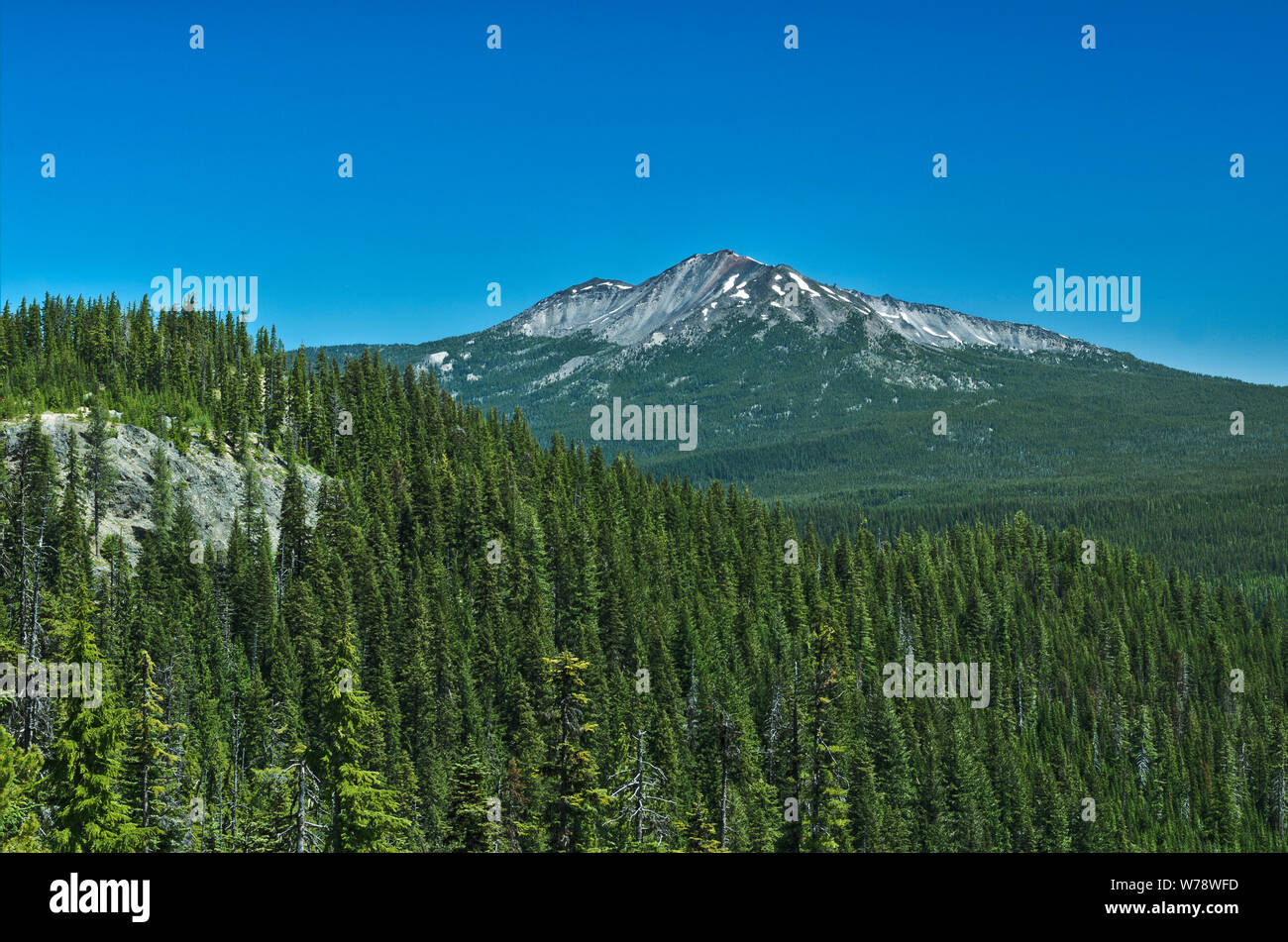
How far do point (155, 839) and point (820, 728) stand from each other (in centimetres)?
2633

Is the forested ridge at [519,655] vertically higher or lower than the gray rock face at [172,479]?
lower

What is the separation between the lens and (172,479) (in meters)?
108

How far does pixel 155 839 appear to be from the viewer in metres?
39.9

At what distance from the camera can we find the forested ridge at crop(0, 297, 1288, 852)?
39312 mm

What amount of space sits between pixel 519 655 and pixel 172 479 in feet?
147

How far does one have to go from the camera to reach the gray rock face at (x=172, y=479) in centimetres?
9994

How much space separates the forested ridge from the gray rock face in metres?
1.84

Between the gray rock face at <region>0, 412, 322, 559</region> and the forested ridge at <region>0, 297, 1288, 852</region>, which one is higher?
the gray rock face at <region>0, 412, 322, 559</region>

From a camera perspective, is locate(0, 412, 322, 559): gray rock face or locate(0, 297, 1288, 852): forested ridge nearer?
locate(0, 297, 1288, 852): forested ridge

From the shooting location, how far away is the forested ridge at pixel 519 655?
1548 inches

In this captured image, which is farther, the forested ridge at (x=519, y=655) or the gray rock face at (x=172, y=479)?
the gray rock face at (x=172, y=479)

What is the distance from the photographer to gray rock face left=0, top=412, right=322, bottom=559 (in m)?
99.9

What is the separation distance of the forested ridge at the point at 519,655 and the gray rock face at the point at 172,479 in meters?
1.84
